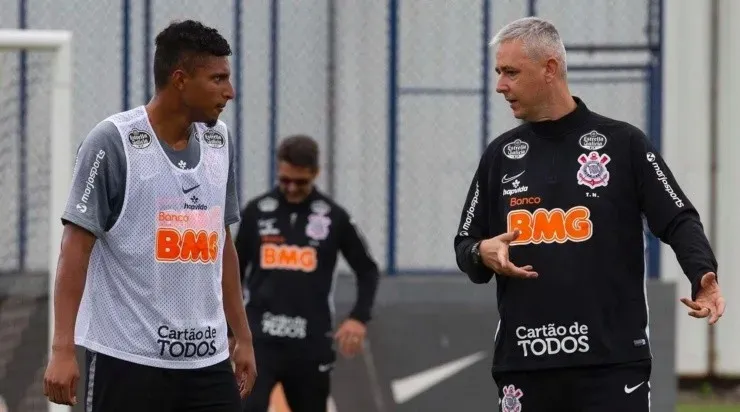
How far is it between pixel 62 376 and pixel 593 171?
178 cm

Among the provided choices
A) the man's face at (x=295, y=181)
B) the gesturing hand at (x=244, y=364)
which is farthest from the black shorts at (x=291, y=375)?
the gesturing hand at (x=244, y=364)

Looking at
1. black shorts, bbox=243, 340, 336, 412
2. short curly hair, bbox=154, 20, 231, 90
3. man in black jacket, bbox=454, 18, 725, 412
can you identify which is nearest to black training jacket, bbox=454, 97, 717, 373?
man in black jacket, bbox=454, 18, 725, 412

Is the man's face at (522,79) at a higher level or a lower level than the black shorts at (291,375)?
higher

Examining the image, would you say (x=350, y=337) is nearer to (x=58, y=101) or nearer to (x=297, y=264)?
(x=297, y=264)

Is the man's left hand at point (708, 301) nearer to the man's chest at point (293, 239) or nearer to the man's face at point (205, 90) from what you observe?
the man's face at point (205, 90)

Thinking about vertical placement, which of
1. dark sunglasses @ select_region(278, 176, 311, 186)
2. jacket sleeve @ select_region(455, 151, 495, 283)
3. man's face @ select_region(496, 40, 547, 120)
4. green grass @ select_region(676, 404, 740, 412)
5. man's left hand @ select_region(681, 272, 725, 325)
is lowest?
green grass @ select_region(676, 404, 740, 412)

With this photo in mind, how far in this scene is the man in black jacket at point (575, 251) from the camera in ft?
15.0

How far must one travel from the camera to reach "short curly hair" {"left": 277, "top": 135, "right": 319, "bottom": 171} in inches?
304

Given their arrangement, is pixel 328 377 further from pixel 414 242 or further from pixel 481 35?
pixel 481 35

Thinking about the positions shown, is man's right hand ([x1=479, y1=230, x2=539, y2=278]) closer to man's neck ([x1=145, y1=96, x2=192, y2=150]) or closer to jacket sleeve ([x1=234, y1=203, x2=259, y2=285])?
man's neck ([x1=145, y1=96, x2=192, y2=150])

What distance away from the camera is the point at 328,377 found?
25.7 feet

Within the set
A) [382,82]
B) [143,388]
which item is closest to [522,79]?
[143,388]

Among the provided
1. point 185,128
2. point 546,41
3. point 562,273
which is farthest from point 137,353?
point 546,41

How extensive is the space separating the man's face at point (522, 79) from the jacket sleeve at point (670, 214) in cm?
34
